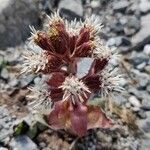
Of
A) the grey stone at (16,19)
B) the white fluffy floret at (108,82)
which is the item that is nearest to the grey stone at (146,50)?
the grey stone at (16,19)

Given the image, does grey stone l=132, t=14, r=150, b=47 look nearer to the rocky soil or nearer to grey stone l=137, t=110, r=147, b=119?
the rocky soil

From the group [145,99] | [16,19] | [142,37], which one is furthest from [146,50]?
[16,19]

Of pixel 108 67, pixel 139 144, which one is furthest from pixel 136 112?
pixel 108 67

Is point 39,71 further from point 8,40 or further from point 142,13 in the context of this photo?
point 142,13

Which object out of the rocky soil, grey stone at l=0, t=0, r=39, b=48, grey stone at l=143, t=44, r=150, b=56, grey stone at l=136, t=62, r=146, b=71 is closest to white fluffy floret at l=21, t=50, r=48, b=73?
the rocky soil

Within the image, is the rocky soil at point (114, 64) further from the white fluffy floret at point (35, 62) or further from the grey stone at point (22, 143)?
the white fluffy floret at point (35, 62)

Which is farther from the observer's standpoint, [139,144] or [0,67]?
[0,67]

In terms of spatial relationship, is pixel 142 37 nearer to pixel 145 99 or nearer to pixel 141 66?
pixel 141 66

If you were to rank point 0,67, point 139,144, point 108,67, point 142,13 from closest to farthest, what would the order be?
point 108,67
point 139,144
point 0,67
point 142,13
